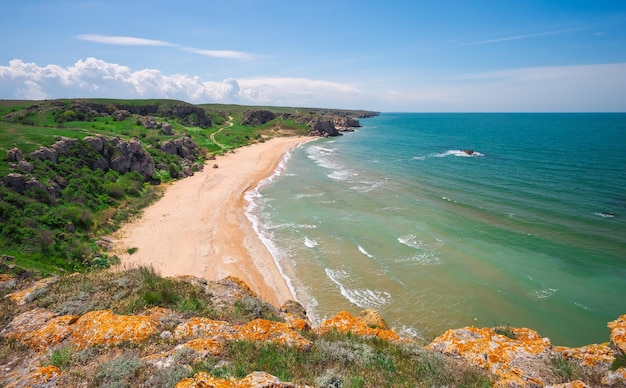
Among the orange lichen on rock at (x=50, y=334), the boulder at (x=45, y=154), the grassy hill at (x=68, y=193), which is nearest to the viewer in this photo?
the orange lichen on rock at (x=50, y=334)

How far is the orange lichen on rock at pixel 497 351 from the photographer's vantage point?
8008 millimetres

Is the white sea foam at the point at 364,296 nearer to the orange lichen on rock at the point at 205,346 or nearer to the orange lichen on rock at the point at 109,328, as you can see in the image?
the orange lichen on rock at the point at 205,346

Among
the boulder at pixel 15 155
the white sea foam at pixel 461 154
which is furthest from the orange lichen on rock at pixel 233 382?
the white sea foam at pixel 461 154

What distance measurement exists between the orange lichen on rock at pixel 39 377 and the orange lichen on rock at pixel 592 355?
519 inches

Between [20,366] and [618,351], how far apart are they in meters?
15.9

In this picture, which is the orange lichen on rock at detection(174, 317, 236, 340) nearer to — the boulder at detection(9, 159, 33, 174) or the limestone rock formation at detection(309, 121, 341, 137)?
the boulder at detection(9, 159, 33, 174)

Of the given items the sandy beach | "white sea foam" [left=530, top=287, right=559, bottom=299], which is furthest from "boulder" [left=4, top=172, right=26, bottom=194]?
"white sea foam" [left=530, top=287, right=559, bottom=299]

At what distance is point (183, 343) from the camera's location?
791 centimetres

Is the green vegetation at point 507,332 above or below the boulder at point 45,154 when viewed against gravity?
below

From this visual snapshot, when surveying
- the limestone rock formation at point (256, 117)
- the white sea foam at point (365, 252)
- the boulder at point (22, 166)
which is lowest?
the white sea foam at point (365, 252)

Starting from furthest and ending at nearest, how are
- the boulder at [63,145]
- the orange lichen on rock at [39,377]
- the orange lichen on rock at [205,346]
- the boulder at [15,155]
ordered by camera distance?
the boulder at [63,145] → the boulder at [15,155] → the orange lichen on rock at [205,346] → the orange lichen on rock at [39,377]

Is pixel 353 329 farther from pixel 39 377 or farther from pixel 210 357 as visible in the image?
pixel 39 377

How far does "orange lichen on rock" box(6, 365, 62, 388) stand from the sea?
13.3m

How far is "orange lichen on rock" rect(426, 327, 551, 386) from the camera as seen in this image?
315 inches
